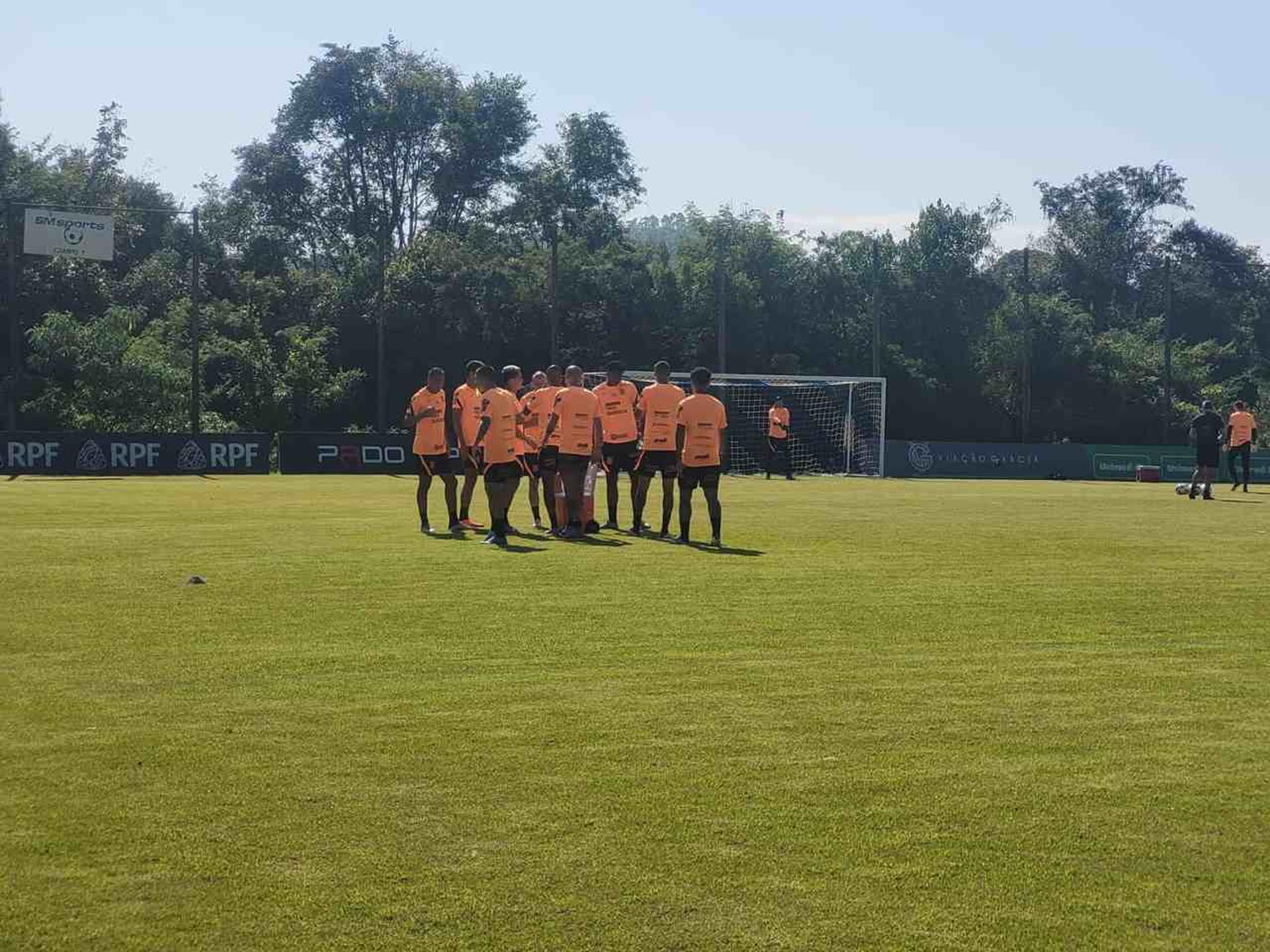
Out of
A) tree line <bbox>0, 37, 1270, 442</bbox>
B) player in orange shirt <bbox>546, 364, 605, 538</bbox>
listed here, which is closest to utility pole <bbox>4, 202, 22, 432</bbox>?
tree line <bbox>0, 37, 1270, 442</bbox>

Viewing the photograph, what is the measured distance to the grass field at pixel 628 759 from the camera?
4480 mm

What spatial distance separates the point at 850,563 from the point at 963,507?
10.5 meters

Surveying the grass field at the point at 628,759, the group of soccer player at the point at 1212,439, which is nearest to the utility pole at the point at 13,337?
the group of soccer player at the point at 1212,439

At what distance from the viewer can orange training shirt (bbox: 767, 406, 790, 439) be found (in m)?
38.3

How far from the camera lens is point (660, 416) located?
689 inches

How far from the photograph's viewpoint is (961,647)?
9367 mm

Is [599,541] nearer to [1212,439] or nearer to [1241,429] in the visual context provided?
[1212,439]

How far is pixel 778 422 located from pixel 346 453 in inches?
465

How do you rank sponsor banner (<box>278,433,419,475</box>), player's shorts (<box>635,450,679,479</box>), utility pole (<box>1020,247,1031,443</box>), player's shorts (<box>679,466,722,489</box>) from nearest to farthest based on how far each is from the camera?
1. player's shorts (<box>679,466,722,489</box>)
2. player's shorts (<box>635,450,679,479</box>)
3. sponsor banner (<box>278,433,419,475</box>)
4. utility pole (<box>1020,247,1031,443</box>)

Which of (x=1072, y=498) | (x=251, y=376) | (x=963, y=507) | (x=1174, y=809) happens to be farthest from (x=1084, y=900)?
(x=251, y=376)

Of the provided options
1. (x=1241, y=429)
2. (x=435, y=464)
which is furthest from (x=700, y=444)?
(x=1241, y=429)

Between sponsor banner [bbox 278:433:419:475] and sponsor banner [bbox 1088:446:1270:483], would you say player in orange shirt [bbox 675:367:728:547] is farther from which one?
sponsor banner [bbox 1088:446:1270:483]

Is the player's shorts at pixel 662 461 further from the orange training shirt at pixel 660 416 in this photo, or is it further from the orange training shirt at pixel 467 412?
the orange training shirt at pixel 467 412

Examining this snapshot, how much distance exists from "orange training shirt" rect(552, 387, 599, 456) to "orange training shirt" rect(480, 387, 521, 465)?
3.27 ft
